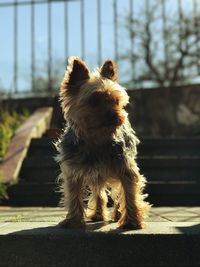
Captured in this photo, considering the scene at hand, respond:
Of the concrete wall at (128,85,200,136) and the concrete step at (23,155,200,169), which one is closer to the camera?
the concrete step at (23,155,200,169)

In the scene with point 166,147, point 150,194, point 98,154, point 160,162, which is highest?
point 98,154

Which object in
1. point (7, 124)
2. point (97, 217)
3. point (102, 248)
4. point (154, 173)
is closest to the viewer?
point (102, 248)

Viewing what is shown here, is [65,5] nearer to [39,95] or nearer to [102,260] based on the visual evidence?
[39,95]

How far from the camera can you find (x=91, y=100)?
4.25 metres

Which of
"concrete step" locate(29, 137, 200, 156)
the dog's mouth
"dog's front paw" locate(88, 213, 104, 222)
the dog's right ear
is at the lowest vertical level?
"dog's front paw" locate(88, 213, 104, 222)

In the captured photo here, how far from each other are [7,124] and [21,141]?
61.6 inches

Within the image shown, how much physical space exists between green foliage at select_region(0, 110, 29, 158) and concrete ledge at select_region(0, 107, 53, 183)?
15 cm

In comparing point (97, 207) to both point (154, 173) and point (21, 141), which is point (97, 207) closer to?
point (154, 173)

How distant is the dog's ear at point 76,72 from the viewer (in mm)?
4422

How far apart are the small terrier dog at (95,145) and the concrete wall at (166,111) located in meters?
6.88

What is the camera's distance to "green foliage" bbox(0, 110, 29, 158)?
9.43 meters

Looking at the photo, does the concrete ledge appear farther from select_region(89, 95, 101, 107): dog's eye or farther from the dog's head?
select_region(89, 95, 101, 107): dog's eye

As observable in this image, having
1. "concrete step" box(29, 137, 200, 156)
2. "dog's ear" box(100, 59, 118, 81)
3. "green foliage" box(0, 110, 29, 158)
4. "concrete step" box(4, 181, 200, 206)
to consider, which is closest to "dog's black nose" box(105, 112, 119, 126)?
"dog's ear" box(100, 59, 118, 81)

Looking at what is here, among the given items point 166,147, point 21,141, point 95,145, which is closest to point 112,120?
point 95,145
